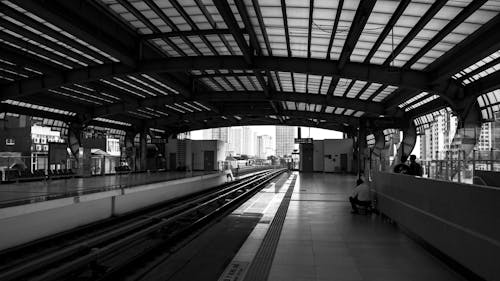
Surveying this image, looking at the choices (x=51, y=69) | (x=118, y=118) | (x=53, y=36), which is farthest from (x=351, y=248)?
(x=118, y=118)

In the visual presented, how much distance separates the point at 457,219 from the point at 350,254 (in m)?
1.91

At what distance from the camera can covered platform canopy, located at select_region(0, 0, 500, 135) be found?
1470cm

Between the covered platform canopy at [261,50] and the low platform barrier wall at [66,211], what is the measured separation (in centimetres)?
658

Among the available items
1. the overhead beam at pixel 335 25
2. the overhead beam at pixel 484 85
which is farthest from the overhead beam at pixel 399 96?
the overhead beam at pixel 335 25

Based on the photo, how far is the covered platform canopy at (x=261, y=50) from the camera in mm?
14703

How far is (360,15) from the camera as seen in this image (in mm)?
14133

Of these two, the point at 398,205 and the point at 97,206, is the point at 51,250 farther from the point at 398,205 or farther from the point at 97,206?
the point at 398,205

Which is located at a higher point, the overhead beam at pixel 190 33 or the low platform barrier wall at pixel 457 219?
the overhead beam at pixel 190 33

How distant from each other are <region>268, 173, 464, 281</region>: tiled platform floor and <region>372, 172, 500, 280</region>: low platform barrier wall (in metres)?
0.37

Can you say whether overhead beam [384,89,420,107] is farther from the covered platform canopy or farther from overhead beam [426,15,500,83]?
overhead beam [426,15,500,83]

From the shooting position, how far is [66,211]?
1129cm

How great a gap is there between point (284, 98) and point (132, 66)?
1459 cm

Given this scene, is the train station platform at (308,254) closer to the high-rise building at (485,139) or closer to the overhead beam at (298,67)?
the overhead beam at (298,67)

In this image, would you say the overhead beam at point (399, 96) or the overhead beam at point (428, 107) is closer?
the overhead beam at point (399, 96)
